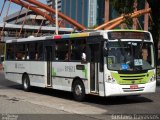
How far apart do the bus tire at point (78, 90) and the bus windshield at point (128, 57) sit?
189cm

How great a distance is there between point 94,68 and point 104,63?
2.64 feet

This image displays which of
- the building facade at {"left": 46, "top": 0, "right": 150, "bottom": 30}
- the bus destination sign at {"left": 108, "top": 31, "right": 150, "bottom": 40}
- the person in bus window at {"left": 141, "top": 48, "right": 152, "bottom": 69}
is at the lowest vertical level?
the person in bus window at {"left": 141, "top": 48, "right": 152, "bottom": 69}

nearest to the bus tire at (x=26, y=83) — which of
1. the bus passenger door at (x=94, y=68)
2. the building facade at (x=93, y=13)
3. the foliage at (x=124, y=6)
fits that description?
the bus passenger door at (x=94, y=68)

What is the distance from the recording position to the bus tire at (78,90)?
17.1 meters

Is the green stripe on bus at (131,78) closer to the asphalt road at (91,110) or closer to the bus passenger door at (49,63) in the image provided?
the asphalt road at (91,110)

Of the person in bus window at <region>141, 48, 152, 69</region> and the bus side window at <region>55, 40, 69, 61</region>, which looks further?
the bus side window at <region>55, 40, 69, 61</region>

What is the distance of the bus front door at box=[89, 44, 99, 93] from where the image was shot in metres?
16.4

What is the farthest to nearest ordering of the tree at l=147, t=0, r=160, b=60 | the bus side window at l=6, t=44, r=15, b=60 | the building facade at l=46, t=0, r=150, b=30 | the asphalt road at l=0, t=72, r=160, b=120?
the building facade at l=46, t=0, r=150, b=30, the tree at l=147, t=0, r=160, b=60, the bus side window at l=6, t=44, r=15, b=60, the asphalt road at l=0, t=72, r=160, b=120

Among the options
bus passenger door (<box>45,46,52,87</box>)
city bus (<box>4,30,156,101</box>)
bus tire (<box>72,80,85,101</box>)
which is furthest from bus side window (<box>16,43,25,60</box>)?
bus tire (<box>72,80,85,101</box>)

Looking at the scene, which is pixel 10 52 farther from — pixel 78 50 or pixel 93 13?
pixel 93 13

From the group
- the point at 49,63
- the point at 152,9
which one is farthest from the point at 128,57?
the point at 152,9

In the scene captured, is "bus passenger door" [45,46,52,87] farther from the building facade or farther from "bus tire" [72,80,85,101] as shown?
the building facade

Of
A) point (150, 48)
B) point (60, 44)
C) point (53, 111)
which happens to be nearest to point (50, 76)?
point (60, 44)

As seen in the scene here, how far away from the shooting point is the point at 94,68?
1656 cm
